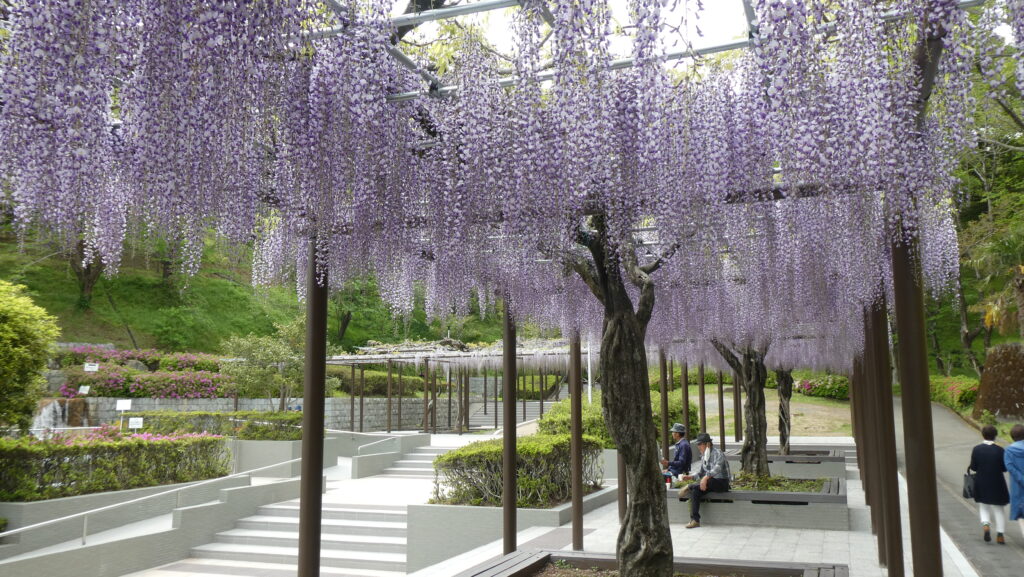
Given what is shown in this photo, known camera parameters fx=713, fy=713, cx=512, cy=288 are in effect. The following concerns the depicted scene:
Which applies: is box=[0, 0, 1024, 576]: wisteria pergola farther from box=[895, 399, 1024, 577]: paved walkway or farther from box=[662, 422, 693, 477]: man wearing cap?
box=[662, 422, 693, 477]: man wearing cap

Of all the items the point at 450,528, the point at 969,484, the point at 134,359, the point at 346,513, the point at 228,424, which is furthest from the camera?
the point at 134,359

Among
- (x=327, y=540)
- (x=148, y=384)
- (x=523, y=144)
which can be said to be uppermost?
(x=523, y=144)

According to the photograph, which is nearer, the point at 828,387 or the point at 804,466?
the point at 804,466

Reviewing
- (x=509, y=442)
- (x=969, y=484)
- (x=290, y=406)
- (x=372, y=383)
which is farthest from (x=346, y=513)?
(x=372, y=383)

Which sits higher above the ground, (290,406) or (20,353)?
(20,353)

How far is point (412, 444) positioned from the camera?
14.8 metres

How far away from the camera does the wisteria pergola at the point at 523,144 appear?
239 cm

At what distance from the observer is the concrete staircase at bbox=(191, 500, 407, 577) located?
25.3 feet

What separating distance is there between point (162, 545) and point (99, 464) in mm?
1533

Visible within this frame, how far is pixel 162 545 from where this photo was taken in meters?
7.67

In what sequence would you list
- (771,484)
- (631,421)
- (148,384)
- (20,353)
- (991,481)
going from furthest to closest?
(148,384) < (771,484) < (20,353) < (991,481) < (631,421)

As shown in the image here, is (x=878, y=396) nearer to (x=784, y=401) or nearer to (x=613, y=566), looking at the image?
(x=613, y=566)

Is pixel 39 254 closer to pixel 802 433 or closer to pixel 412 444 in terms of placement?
pixel 412 444

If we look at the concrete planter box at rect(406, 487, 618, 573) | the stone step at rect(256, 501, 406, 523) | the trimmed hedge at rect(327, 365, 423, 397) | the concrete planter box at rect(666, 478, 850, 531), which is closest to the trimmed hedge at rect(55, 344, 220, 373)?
the trimmed hedge at rect(327, 365, 423, 397)
